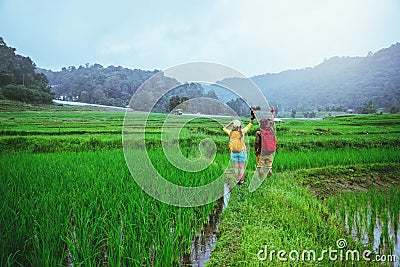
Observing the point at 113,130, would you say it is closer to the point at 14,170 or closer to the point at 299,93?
the point at 14,170

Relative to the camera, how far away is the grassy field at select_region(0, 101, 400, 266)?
152 cm

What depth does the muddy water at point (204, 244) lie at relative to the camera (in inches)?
67.9

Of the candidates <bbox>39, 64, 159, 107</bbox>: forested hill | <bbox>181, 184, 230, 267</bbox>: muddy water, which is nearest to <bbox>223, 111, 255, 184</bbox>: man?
<bbox>181, 184, 230, 267</bbox>: muddy water

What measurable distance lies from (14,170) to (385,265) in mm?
3766

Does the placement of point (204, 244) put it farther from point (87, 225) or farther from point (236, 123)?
point (236, 123)

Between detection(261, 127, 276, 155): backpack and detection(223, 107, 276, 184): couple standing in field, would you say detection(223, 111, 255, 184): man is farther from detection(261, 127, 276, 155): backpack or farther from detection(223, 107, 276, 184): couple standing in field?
detection(261, 127, 276, 155): backpack

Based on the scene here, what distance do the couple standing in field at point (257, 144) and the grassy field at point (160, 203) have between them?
0.27 metres

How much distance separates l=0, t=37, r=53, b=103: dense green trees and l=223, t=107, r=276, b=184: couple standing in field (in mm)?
5815

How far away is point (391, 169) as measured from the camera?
14.7 feet

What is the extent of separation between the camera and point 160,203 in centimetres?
220

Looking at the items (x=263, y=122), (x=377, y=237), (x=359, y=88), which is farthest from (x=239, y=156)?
(x=359, y=88)

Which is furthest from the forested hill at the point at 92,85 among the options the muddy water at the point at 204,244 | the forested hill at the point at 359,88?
the muddy water at the point at 204,244

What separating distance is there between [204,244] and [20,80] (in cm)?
685

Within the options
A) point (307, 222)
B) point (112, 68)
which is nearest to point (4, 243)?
point (307, 222)
